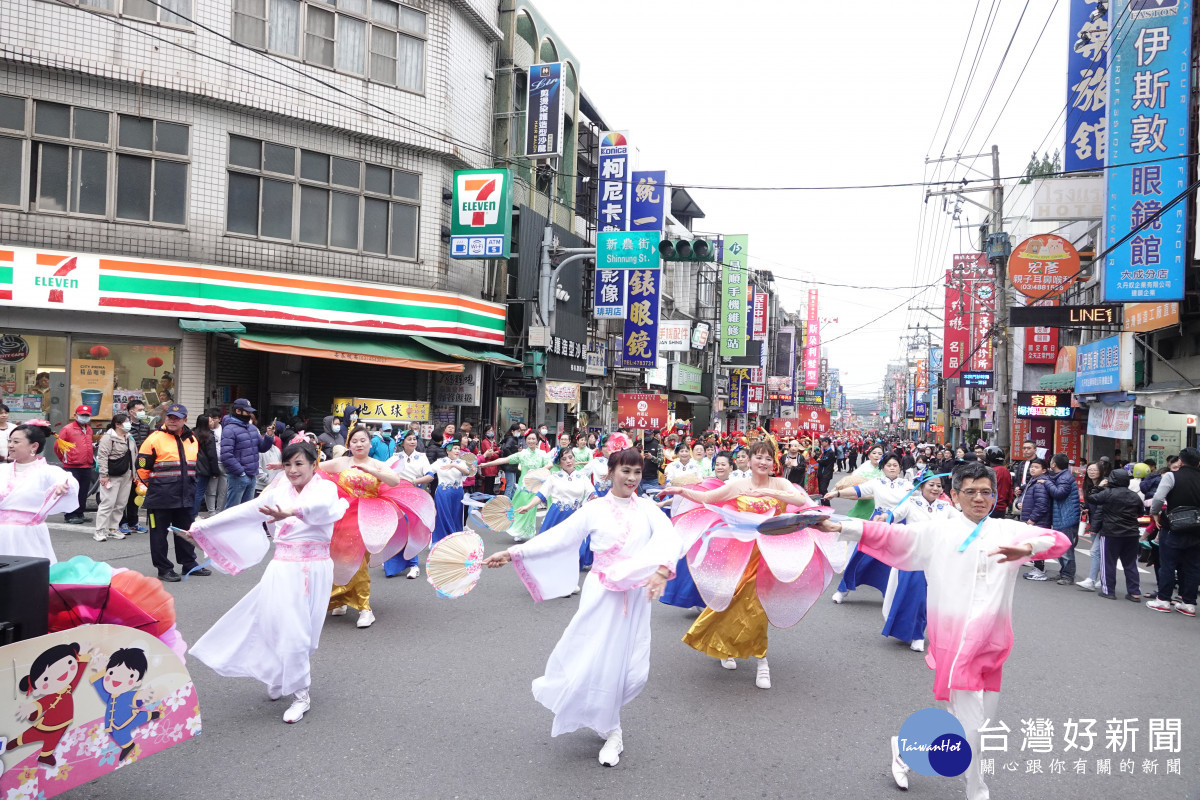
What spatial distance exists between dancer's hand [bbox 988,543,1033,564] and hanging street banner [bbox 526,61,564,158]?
→ 18.1 m

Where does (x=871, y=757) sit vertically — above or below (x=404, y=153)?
below

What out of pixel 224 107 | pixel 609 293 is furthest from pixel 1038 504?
pixel 609 293

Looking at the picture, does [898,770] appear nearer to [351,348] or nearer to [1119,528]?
[1119,528]

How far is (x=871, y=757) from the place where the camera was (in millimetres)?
4410

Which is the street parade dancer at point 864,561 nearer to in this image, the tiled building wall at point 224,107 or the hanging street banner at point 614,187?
the tiled building wall at point 224,107

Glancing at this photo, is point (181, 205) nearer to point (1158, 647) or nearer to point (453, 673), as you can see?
point (453, 673)

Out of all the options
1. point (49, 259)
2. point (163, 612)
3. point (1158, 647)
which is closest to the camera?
point (163, 612)

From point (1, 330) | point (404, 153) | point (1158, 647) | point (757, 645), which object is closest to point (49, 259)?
point (1, 330)

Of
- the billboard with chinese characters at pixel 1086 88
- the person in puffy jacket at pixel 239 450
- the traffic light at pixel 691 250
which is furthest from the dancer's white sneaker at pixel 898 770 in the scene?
the billboard with chinese characters at pixel 1086 88

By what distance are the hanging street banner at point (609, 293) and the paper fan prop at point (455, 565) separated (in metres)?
19.5

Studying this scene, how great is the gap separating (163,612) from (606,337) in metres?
27.0

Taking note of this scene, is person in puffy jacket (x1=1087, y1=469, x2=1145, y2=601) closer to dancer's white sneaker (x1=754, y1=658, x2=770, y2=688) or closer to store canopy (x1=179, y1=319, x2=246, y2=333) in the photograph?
dancer's white sneaker (x1=754, y1=658, x2=770, y2=688)

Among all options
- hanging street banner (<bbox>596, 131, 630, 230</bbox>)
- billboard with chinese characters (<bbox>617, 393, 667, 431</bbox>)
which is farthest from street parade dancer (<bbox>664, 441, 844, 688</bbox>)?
hanging street banner (<bbox>596, 131, 630, 230</bbox>)

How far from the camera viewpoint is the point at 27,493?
5.34m
